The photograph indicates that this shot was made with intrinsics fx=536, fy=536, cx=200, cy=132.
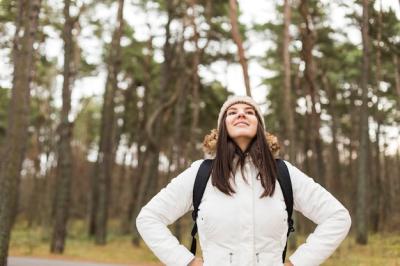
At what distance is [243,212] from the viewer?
7.70 feet

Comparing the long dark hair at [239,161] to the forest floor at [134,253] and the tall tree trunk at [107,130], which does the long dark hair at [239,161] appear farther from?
Answer: the tall tree trunk at [107,130]

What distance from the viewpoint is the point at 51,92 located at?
32.9 metres

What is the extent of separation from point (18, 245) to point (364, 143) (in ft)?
44.8

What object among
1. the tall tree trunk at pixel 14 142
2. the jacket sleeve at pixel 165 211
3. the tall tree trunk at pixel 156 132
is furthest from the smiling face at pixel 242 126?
the tall tree trunk at pixel 156 132

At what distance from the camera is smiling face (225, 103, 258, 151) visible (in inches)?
101

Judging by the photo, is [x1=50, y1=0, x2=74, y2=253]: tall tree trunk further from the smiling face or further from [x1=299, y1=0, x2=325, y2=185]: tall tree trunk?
the smiling face

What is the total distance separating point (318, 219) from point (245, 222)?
0.37 m

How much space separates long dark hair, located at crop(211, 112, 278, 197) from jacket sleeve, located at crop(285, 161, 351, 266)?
13 cm

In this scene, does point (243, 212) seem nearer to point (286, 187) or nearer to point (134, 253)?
point (286, 187)

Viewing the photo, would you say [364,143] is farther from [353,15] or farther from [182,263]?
[182,263]

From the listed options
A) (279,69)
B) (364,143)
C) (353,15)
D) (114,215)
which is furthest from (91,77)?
(114,215)

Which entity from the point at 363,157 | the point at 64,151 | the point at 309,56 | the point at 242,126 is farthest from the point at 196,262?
the point at 363,157

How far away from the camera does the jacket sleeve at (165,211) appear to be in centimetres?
245

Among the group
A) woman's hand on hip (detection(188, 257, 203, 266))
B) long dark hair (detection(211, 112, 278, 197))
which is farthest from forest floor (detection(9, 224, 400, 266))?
woman's hand on hip (detection(188, 257, 203, 266))
